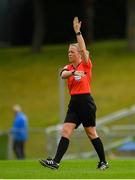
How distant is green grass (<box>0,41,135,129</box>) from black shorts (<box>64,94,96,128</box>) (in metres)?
18.7

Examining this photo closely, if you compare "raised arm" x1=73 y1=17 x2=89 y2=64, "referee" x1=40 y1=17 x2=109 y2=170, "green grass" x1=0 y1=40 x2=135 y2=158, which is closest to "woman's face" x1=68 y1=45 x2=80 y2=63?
"referee" x1=40 y1=17 x2=109 y2=170

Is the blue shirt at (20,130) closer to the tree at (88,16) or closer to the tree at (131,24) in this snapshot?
the tree at (131,24)

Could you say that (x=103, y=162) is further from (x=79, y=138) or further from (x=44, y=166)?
(x=79, y=138)

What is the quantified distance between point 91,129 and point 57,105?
70.9 feet

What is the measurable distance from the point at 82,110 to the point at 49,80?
25.9m

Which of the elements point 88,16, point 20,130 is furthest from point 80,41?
point 88,16

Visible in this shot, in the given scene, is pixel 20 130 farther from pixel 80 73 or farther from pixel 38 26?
pixel 38 26

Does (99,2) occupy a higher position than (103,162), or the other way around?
(99,2)

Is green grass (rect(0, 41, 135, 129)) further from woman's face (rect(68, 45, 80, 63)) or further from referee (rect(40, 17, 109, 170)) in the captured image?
woman's face (rect(68, 45, 80, 63))

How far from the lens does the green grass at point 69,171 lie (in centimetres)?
1309

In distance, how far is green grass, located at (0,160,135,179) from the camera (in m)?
13.1

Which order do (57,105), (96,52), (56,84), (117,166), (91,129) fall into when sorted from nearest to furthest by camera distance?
(91,129)
(117,166)
(57,105)
(56,84)
(96,52)

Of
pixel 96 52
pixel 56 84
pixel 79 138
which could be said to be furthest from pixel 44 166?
pixel 96 52

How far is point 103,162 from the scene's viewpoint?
1414 cm
